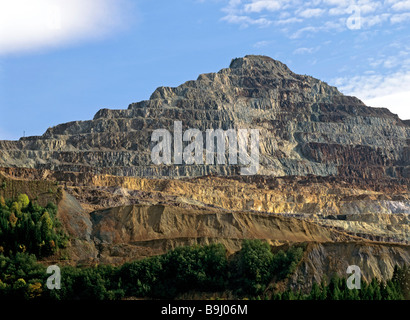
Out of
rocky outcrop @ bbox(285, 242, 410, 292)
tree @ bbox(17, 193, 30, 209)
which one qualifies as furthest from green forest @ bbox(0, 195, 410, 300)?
tree @ bbox(17, 193, 30, 209)

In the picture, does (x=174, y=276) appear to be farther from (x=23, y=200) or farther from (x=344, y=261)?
(x=23, y=200)

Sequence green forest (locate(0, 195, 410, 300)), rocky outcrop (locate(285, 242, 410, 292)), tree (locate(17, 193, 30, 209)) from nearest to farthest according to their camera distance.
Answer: green forest (locate(0, 195, 410, 300)), rocky outcrop (locate(285, 242, 410, 292)), tree (locate(17, 193, 30, 209))

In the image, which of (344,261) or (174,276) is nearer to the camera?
(174,276)

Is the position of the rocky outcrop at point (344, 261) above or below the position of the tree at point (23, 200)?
below

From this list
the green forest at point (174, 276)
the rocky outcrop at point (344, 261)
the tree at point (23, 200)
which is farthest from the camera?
the tree at point (23, 200)

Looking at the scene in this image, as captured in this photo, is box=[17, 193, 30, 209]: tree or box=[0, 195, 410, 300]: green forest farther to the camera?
box=[17, 193, 30, 209]: tree

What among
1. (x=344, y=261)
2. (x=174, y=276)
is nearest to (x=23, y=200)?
(x=174, y=276)

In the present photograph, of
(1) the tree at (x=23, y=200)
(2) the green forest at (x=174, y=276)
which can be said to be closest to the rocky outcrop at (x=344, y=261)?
(2) the green forest at (x=174, y=276)

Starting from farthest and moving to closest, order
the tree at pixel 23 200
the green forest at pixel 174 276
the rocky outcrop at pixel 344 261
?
the tree at pixel 23 200
the rocky outcrop at pixel 344 261
the green forest at pixel 174 276

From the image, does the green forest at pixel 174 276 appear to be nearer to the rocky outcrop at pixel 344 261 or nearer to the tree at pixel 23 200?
the rocky outcrop at pixel 344 261

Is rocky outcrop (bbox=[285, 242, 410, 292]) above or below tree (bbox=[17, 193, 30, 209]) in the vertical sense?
below

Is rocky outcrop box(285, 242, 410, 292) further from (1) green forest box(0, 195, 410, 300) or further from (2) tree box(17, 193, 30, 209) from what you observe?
(2) tree box(17, 193, 30, 209)
